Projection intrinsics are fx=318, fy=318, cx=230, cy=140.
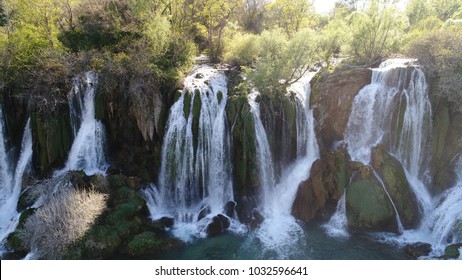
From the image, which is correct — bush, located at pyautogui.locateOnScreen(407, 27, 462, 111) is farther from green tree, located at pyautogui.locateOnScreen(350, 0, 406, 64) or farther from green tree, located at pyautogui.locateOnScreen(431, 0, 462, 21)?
green tree, located at pyautogui.locateOnScreen(431, 0, 462, 21)

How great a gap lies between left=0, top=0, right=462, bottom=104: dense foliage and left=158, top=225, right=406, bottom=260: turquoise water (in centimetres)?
833

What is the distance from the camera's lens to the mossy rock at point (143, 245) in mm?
13680

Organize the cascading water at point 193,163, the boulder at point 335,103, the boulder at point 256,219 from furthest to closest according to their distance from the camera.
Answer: the boulder at point 335,103 → the cascading water at point 193,163 → the boulder at point 256,219

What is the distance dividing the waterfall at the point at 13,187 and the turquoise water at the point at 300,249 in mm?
8512

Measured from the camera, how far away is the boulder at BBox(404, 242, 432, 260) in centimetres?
1315

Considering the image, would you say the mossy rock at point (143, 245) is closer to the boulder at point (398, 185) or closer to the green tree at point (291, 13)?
the boulder at point (398, 185)

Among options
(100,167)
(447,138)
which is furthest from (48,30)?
(447,138)

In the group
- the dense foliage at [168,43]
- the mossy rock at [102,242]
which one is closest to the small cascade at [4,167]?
the dense foliage at [168,43]

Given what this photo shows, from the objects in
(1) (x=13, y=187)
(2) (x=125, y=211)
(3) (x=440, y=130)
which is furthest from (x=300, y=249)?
(1) (x=13, y=187)

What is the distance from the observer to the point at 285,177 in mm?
17703

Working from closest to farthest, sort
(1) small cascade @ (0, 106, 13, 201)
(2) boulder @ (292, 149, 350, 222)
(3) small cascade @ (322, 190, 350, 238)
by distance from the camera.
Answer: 1. (3) small cascade @ (322, 190, 350, 238)
2. (2) boulder @ (292, 149, 350, 222)
3. (1) small cascade @ (0, 106, 13, 201)

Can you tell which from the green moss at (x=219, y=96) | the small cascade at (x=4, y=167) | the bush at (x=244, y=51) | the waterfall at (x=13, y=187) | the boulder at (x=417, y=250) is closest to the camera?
the boulder at (x=417, y=250)

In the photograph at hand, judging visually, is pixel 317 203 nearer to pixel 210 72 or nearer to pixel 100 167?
pixel 210 72

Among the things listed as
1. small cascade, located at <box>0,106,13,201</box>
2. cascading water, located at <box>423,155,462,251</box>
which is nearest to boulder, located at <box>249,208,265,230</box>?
cascading water, located at <box>423,155,462,251</box>
